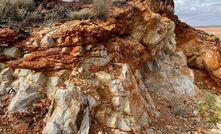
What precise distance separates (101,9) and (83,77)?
231 cm

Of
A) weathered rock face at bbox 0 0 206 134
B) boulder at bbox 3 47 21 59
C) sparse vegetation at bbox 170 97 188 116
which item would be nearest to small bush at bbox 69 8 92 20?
weathered rock face at bbox 0 0 206 134

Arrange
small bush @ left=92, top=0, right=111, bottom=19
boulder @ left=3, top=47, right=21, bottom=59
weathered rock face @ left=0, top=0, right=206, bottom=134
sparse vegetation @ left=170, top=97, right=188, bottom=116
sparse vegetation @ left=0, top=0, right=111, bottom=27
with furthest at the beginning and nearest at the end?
sparse vegetation @ left=170, top=97, right=188, bottom=116 → small bush @ left=92, top=0, right=111, bottom=19 → sparse vegetation @ left=0, top=0, right=111, bottom=27 → boulder @ left=3, top=47, right=21, bottom=59 → weathered rock face @ left=0, top=0, right=206, bottom=134

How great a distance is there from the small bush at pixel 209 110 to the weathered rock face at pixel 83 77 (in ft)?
5.54

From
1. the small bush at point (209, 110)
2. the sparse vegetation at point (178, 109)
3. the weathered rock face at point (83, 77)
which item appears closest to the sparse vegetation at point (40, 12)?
the weathered rock face at point (83, 77)

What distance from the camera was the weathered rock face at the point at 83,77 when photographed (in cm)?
988

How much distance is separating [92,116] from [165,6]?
7324mm

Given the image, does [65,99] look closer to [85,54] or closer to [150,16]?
[85,54]

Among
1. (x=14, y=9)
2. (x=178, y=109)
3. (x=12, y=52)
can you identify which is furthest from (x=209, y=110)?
(x=14, y=9)

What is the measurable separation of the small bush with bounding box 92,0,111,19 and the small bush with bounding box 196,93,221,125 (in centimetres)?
418

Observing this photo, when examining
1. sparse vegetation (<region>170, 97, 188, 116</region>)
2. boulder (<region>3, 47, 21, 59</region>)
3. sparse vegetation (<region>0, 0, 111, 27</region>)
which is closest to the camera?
boulder (<region>3, 47, 21, 59</region>)

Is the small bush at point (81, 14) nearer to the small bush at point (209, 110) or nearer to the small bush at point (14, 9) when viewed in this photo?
the small bush at point (14, 9)

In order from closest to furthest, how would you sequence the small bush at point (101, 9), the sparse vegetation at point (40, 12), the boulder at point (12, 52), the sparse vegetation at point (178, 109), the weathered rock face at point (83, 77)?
the weathered rock face at point (83, 77) → the boulder at point (12, 52) → the sparse vegetation at point (40, 12) → the small bush at point (101, 9) → the sparse vegetation at point (178, 109)

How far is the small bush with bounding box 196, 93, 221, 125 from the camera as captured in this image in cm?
1253

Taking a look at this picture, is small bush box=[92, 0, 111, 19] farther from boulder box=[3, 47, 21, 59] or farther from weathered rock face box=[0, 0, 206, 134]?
boulder box=[3, 47, 21, 59]
